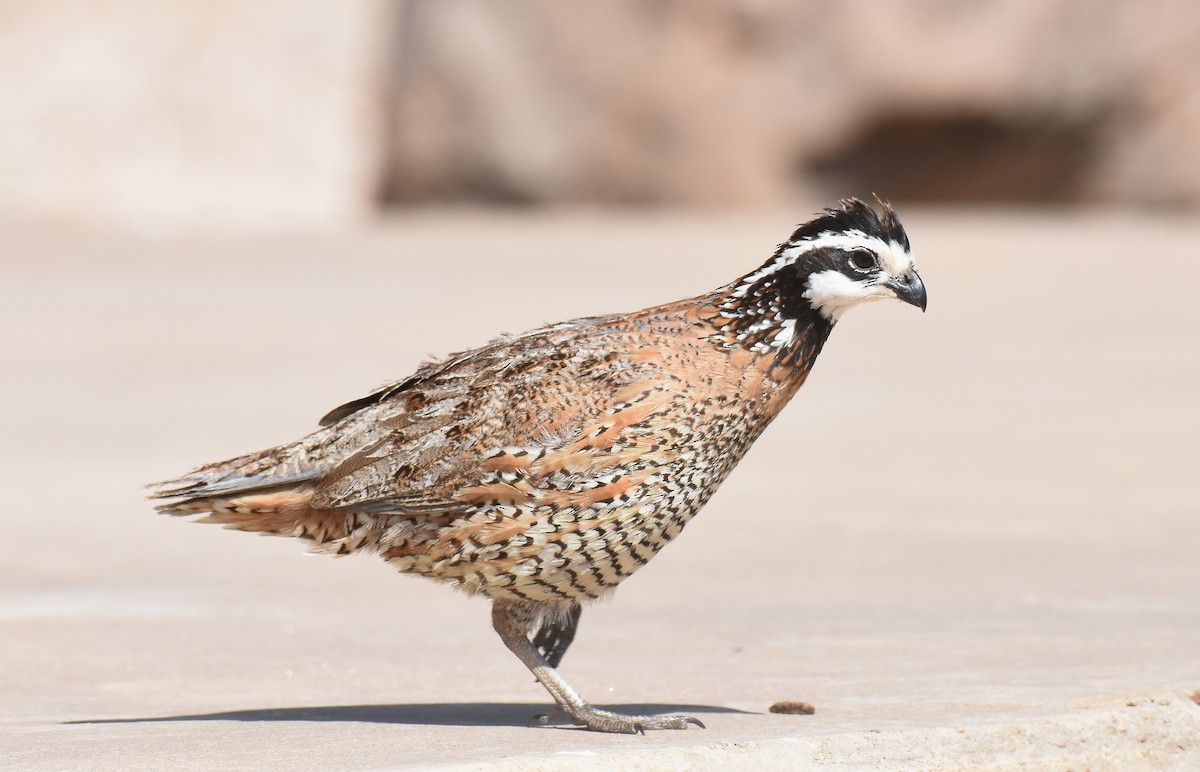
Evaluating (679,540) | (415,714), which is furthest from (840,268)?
(679,540)

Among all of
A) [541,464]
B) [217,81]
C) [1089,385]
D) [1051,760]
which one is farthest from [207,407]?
[217,81]

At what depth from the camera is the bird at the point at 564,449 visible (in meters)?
6.20

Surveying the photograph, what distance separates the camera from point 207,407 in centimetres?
1249

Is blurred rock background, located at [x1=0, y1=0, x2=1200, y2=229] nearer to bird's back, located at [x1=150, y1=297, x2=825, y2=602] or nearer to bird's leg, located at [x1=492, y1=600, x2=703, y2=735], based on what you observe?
bird's back, located at [x1=150, y1=297, x2=825, y2=602]

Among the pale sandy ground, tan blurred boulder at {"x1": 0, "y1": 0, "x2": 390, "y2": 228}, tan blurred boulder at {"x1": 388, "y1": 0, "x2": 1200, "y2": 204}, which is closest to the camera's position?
the pale sandy ground

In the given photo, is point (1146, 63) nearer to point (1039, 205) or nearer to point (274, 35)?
point (1039, 205)

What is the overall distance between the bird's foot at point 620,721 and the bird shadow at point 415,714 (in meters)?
0.09

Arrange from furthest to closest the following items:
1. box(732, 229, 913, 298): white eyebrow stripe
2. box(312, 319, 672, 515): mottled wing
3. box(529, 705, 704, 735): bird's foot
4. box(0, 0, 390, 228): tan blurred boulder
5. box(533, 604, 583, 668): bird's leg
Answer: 1. box(0, 0, 390, 228): tan blurred boulder
2. box(533, 604, 583, 668): bird's leg
3. box(732, 229, 913, 298): white eyebrow stripe
4. box(312, 319, 672, 515): mottled wing
5. box(529, 705, 704, 735): bird's foot

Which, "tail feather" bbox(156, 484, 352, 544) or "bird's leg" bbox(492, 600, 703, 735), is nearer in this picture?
"bird's leg" bbox(492, 600, 703, 735)

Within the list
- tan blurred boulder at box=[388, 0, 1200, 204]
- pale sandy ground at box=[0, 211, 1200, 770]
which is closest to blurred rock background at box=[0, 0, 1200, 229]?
tan blurred boulder at box=[388, 0, 1200, 204]

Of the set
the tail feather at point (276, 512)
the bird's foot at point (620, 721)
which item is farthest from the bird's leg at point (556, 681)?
the tail feather at point (276, 512)

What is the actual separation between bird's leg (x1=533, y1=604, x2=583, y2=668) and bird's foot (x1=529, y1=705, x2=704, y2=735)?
517 millimetres

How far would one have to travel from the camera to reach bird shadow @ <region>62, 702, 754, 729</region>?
6.27 m

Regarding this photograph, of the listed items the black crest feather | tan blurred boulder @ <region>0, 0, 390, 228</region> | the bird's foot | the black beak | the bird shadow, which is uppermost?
tan blurred boulder @ <region>0, 0, 390, 228</region>
